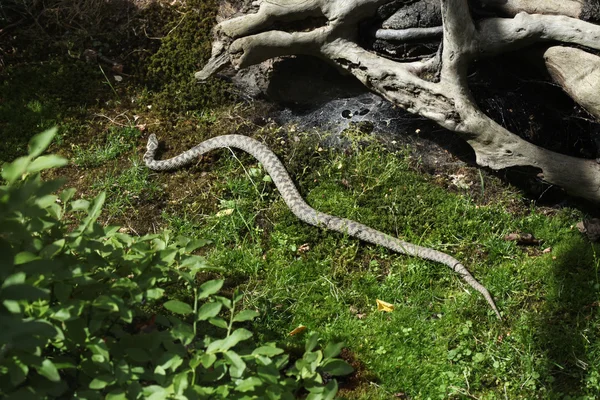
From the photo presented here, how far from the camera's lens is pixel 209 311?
139 inches

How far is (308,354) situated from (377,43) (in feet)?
14.3

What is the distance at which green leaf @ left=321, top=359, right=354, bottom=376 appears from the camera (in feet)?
11.1

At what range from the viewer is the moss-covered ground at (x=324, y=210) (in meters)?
5.32

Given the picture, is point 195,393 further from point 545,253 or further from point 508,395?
point 545,253

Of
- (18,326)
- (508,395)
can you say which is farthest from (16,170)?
(508,395)

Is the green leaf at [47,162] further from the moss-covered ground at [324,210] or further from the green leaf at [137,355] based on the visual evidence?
the moss-covered ground at [324,210]

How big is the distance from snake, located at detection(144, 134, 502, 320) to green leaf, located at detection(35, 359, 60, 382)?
12.5 ft

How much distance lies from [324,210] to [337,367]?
3.32 m

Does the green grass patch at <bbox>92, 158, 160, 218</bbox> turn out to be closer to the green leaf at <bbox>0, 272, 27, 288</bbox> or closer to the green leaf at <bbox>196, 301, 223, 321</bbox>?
the green leaf at <bbox>196, 301, 223, 321</bbox>

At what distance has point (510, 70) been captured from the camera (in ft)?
22.7

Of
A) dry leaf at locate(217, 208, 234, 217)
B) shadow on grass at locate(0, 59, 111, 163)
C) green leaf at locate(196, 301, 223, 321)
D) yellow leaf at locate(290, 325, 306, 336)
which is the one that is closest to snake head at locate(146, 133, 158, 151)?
shadow on grass at locate(0, 59, 111, 163)

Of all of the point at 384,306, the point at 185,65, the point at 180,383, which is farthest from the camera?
the point at 185,65

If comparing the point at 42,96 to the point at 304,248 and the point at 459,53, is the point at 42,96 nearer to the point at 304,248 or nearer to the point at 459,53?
the point at 304,248

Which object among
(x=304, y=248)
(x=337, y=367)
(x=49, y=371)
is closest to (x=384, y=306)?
(x=304, y=248)
